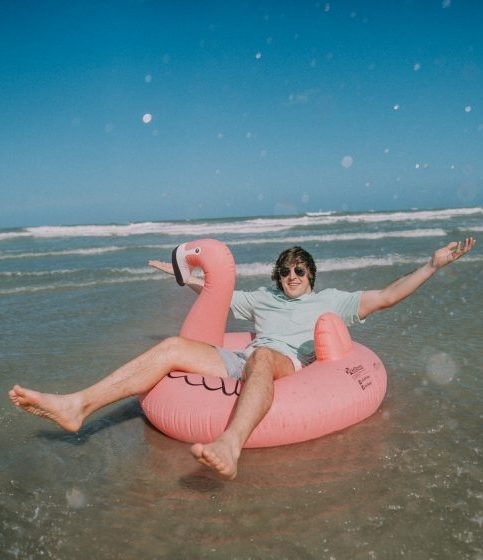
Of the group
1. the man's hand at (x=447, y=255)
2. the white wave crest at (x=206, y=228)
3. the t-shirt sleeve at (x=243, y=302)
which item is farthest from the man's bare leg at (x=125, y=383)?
the white wave crest at (x=206, y=228)

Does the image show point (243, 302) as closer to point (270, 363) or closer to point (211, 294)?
point (211, 294)

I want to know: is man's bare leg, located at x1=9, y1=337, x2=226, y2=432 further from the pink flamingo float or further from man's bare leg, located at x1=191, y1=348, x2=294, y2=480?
man's bare leg, located at x1=191, y1=348, x2=294, y2=480

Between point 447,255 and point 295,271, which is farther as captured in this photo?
point 295,271

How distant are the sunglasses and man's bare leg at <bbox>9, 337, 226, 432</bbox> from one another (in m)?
0.85

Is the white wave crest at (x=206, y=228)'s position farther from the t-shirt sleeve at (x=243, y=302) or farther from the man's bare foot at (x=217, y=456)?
the man's bare foot at (x=217, y=456)

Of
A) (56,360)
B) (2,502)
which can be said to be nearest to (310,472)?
(2,502)

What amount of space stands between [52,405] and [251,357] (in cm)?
126

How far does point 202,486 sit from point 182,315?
4.71 metres

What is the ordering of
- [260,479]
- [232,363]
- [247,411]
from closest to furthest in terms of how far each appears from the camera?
[247,411] → [260,479] → [232,363]

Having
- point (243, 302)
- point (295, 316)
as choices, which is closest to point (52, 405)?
point (243, 302)

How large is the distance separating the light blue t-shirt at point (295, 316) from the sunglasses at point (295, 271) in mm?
181

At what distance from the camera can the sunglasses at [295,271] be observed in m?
3.99

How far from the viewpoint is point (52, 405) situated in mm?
2947

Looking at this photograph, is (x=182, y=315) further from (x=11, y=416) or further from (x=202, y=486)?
(x=202, y=486)
